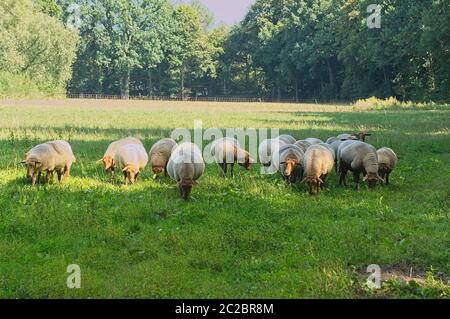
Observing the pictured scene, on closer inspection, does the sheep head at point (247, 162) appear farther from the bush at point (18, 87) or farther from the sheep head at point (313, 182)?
the bush at point (18, 87)

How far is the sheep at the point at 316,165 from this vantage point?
491 inches

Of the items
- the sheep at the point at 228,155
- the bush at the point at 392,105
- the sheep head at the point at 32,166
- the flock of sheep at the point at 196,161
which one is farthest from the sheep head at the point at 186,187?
the bush at the point at 392,105

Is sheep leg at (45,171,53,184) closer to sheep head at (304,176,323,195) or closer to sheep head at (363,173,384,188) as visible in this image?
sheep head at (304,176,323,195)

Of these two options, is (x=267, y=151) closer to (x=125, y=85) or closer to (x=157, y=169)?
(x=157, y=169)

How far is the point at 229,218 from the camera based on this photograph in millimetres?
10391

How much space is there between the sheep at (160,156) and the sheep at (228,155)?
1372 mm

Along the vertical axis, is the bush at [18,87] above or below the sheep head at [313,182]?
above

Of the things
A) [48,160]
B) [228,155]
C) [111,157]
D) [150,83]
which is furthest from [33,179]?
[150,83]

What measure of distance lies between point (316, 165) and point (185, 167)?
3.10 metres

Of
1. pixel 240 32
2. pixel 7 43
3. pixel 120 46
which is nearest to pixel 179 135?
pixel 7 43

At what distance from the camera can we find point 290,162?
13.0m

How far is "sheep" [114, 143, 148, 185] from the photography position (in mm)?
13102

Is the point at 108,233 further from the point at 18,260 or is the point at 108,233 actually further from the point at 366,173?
the point at 366,173

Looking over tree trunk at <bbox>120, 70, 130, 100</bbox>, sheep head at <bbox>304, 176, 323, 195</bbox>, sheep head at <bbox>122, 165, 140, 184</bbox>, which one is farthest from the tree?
sheep head at <bbox>304, 176, 323, 195</bbox>
